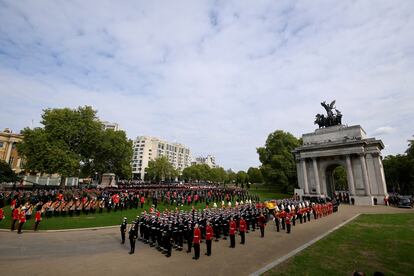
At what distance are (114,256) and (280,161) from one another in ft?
142

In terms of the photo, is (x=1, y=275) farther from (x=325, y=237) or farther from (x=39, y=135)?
(x=39, y=135)

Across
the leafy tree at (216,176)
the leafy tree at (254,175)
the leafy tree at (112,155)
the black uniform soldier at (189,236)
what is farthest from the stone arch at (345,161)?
the leafy tree at (216,176)

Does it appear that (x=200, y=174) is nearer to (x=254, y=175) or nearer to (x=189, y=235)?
(x=254, y=175)

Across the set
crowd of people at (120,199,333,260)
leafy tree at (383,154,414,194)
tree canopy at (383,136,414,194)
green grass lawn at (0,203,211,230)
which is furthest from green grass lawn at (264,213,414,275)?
leafy tree at (383,154,414,194)

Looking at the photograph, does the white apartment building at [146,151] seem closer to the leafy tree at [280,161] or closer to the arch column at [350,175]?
the leafy tree at [280,161]

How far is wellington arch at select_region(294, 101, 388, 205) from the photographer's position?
1409 inches

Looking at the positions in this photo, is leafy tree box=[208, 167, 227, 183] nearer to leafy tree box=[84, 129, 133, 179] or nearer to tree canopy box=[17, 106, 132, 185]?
leafy tree box=[84, 129, 133, 179]

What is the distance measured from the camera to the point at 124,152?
51094 mm

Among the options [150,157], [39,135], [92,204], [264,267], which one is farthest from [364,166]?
[150,157]

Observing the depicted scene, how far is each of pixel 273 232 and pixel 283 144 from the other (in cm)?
3970

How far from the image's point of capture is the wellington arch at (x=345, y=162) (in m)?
35.8

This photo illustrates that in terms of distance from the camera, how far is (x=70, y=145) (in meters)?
38.9

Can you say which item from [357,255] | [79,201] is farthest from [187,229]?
[79,201]

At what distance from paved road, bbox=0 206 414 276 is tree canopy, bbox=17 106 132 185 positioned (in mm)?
23151
